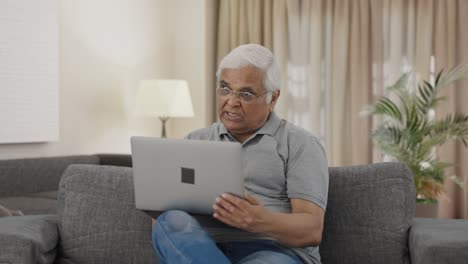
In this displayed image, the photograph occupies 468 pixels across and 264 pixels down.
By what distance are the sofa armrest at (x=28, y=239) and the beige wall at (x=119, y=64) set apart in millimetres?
2186

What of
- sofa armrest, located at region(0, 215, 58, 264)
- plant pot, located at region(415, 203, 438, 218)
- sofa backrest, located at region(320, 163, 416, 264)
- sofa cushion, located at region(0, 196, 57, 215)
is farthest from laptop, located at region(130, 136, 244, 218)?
plant pot, located at region(415, 203, 438, 218)

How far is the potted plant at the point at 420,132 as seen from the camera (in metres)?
5.02

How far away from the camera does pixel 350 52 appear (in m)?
5.86

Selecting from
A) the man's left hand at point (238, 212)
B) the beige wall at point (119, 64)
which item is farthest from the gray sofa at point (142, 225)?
the beige wall at point (119, 64)

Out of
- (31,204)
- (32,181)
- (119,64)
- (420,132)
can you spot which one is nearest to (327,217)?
(31,204)

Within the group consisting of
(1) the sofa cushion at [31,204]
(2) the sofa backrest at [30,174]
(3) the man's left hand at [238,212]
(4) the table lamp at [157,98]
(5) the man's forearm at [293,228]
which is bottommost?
(1) the sofa cushion at [31,204]

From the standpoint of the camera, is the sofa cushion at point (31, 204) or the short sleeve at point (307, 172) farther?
the sofa cushion at point (31, 204)

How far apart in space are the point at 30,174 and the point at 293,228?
2765 millimetres

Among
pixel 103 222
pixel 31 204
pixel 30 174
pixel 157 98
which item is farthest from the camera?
pixel 157 98

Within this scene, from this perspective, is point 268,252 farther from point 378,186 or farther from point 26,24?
point 26,24

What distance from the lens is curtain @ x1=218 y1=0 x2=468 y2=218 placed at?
18.4 ft

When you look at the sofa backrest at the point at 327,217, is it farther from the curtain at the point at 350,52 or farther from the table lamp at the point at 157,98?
the curtain at the point at 350,52

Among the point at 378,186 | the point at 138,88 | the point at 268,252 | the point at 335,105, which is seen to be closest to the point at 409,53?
the point at 335,105

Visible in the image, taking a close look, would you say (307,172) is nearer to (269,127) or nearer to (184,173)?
(269,127)
